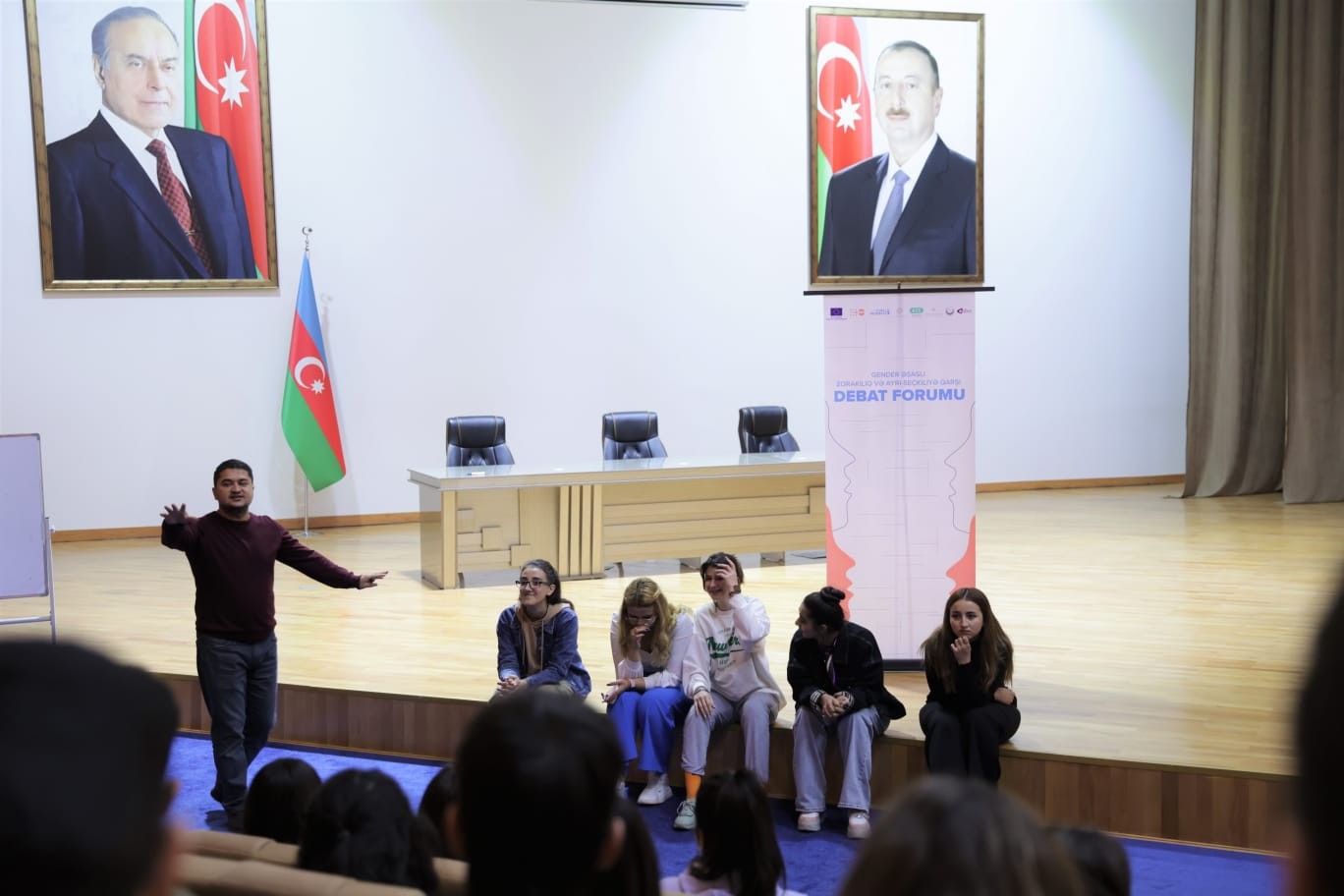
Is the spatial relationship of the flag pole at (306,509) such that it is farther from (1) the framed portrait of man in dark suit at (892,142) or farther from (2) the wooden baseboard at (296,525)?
(1) the framed portrait of man in dark suit at (892,142)

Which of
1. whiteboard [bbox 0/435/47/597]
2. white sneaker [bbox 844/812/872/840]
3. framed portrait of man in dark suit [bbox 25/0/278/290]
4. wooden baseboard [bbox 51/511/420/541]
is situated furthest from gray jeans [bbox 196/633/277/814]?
framed portrait of man in dark suit [bbox 25/0/278/290]

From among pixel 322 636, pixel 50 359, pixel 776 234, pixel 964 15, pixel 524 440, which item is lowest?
pixel 322 636

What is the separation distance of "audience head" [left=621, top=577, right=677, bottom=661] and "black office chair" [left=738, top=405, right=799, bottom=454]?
4333 millimetres

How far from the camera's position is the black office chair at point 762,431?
Answer: 30.1ft

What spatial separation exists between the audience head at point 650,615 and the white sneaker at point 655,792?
1.43 ft

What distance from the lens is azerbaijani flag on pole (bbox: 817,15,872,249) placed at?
10711mm

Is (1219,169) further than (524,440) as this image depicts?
Yes

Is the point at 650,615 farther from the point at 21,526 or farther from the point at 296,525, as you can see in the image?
the point at 296,525

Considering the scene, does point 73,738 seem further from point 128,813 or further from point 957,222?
point 957,222

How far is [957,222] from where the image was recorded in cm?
1108

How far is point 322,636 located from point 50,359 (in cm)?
411

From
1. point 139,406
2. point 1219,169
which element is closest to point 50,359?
point 139,406

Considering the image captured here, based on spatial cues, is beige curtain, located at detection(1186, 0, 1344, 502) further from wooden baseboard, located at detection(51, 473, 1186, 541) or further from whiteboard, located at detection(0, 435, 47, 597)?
whiteboard, located at detection(0, 435, 47, 597)

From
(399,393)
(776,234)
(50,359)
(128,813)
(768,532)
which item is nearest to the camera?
(128,813)
